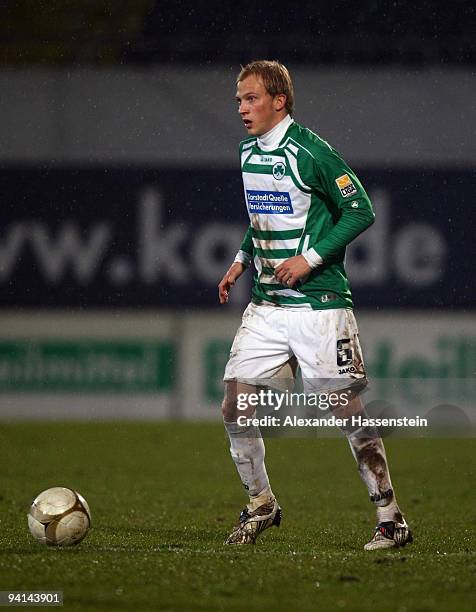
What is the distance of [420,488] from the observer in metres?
7.93

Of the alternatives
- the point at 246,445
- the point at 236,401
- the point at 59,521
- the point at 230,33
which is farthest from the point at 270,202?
the point at 230,33

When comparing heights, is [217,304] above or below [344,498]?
above

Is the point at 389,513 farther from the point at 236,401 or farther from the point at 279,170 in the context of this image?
the point at 279,170

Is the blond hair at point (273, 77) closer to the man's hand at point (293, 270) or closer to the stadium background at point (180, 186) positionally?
the man's hand at point (293, 270)

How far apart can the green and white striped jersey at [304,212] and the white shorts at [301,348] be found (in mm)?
64

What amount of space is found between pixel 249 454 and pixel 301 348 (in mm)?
521

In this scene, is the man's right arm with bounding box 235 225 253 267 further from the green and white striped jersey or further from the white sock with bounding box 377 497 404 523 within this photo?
the white sock with bounding box 377 497 404 523

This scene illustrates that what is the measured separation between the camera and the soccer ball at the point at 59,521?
4.90m

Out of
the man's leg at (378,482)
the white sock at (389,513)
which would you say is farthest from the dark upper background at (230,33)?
the white sock at (389,513)

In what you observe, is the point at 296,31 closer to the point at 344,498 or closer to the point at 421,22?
the point at 421,22

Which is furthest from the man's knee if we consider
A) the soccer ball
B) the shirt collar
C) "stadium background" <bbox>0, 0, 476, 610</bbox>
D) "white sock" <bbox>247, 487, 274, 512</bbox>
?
"stadium background" <bbox>0, 0, 476, 610</bbox>

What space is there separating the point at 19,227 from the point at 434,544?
8529mm

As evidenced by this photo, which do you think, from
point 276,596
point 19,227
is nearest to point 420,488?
point 276,596

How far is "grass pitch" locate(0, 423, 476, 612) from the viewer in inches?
159
